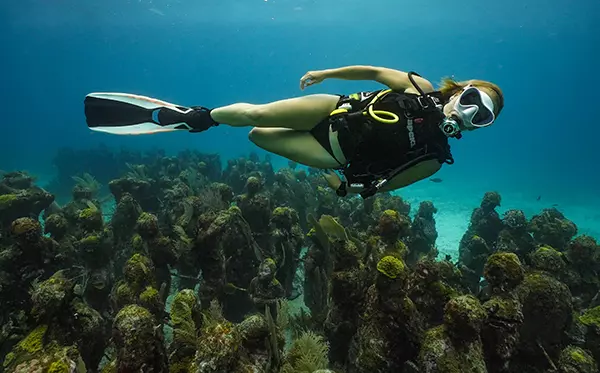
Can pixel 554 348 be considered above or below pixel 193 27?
below

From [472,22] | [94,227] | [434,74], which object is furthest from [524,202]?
[434,74]

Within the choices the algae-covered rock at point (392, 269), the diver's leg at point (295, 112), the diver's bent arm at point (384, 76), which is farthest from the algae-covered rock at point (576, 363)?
the diver's leg at point (295, 112)

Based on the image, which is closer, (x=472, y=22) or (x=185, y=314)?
(x=185, y=314)

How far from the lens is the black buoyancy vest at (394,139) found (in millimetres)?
3566

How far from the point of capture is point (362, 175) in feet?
12.6

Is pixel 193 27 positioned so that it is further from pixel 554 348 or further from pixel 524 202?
pixel 554 348

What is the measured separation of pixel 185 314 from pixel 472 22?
7635 cm

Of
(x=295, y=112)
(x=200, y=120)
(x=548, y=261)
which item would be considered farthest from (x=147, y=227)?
(x=548, y=261)

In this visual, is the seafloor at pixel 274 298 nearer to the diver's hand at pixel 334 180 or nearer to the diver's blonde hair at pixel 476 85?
the diver's hand at pixel 334 180

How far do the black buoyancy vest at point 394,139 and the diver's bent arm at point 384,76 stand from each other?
0.34 metres

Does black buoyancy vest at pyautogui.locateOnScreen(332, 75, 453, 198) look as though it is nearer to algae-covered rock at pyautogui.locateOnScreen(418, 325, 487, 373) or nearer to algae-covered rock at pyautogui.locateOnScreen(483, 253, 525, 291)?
algae-covered rock at pyautogui.locateOnScreen(483, 253, 525, 291)

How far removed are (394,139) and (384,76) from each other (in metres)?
1.03

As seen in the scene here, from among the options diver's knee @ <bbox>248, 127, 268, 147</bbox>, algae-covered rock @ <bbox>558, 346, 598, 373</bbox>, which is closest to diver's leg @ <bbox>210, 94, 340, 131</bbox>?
diver's knee @ <bbox>248, 127, 268, 147</bbox>

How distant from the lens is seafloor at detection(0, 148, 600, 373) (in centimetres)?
250
